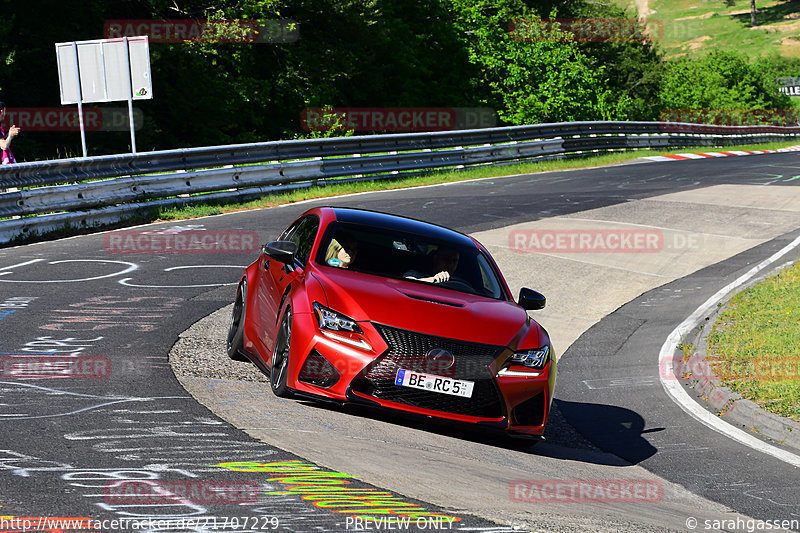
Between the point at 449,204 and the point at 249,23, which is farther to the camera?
the point at 249,23

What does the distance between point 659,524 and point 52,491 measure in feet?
10.3

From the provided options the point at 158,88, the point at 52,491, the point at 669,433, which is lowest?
the point at 669,433

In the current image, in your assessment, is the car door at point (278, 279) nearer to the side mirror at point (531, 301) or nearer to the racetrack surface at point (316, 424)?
the racetrack surface at point (316, 424)

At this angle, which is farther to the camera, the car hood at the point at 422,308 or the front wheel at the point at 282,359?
the front wheel at the point at 282,359

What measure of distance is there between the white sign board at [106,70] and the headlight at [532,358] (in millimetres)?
14444

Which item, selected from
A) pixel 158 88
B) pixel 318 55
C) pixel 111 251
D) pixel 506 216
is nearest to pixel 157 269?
pixel 111 251

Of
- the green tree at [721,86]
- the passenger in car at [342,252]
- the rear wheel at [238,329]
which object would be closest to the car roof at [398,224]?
the passenger in car at [342,252]

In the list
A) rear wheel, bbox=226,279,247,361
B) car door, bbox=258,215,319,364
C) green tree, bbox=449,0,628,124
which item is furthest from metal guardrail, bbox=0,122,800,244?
green tree, bbox=449,0,628,124

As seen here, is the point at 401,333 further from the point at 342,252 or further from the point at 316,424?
the point at 342,252

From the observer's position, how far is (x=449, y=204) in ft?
67.1

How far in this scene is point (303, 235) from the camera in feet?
28.1

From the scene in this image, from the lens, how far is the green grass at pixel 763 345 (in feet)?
28.4

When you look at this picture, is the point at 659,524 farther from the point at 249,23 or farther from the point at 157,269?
the point at 249,23

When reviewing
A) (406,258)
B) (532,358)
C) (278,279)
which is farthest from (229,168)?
(532,358)
